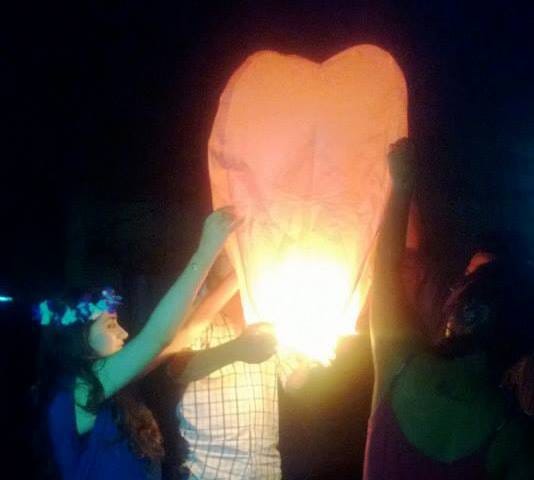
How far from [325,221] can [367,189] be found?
0.50 ft

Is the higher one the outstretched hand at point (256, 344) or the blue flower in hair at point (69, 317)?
the blue flower in hair at point (69, 317)

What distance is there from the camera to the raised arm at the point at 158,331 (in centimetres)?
224

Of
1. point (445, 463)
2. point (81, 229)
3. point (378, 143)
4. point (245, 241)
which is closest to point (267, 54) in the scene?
point (378, 143)

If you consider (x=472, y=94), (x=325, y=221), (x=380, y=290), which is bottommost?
(x=380, y=290)

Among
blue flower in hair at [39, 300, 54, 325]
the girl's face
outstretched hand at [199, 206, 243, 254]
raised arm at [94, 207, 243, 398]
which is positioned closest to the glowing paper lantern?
outstretched hand at [199, 206, 243, 254]

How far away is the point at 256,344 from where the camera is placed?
7.00ft

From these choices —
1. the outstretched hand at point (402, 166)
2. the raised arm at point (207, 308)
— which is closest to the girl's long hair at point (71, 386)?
the raised arm at point (207, 308)

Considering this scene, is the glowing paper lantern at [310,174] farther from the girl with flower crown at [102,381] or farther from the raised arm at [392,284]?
the girl with flower crown at [102,381]

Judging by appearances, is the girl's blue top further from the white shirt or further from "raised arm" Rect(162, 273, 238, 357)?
"raised arm" Rect(162, 273, 238, 357)

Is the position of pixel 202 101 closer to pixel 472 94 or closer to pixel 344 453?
pixel 472 94

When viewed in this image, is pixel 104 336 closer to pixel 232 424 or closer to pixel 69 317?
pixel 69 317

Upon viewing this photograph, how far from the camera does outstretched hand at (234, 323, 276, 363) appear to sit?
2.07 m

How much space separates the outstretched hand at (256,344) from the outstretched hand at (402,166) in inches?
23.9

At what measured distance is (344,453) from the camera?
8.88 ft
